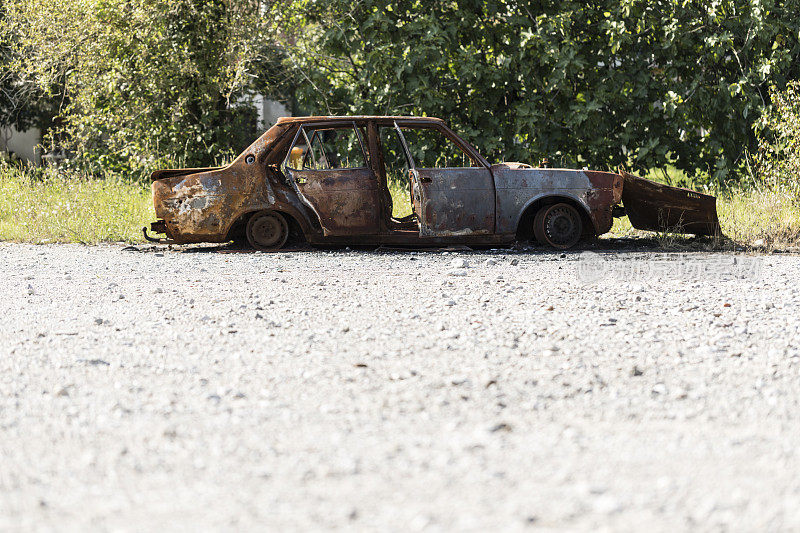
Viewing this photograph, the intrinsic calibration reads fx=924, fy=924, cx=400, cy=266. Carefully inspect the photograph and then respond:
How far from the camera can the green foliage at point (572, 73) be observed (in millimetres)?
13383

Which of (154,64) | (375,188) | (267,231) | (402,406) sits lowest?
(402,406)

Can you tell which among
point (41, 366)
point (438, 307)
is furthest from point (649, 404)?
point (41, 366)

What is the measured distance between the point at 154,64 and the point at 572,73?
6877 millimetres

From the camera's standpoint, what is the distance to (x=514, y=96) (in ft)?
48.1

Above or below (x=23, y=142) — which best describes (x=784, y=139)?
below

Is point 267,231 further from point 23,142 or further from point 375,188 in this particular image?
point 23,142

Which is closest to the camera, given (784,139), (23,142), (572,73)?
(784,139)

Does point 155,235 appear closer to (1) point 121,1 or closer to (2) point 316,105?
(2) point 316,105

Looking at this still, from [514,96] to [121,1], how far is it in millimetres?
6535

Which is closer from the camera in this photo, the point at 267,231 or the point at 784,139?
the point at 267,231

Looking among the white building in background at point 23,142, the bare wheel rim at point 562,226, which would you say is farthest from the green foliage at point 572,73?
the white building in background at point 23,142

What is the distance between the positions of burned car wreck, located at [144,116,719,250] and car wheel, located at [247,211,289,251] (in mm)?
11

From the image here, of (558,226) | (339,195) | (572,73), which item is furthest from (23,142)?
(558,226)

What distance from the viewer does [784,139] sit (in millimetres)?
12344
